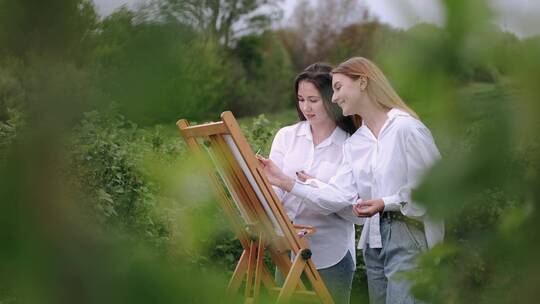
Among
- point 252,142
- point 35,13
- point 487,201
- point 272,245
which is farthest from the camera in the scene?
point 252,142

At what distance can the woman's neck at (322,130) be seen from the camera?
13.4 ft

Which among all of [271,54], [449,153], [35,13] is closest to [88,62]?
[35,13]

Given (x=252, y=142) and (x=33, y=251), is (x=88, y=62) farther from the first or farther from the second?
(x=252, y=142)

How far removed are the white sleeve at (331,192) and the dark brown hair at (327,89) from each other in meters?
0.22

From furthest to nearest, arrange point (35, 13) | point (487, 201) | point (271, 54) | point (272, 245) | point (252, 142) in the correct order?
point (271, 54) < point (252, 142) < point (272, 245) < point (487, 201) < point (35, 13)

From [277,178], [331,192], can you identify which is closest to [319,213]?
[331,192]

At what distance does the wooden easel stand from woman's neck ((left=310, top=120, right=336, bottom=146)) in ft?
1.65

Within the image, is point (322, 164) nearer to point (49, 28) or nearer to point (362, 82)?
point (362, 82)

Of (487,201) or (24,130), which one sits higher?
(24,130)

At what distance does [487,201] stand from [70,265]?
0.30 m

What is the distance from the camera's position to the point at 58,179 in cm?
50

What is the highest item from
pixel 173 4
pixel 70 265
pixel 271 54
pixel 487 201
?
pixel 173 4

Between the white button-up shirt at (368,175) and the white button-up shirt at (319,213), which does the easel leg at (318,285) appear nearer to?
the white button-up shirt at (368,175)

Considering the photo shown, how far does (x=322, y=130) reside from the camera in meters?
4.08
